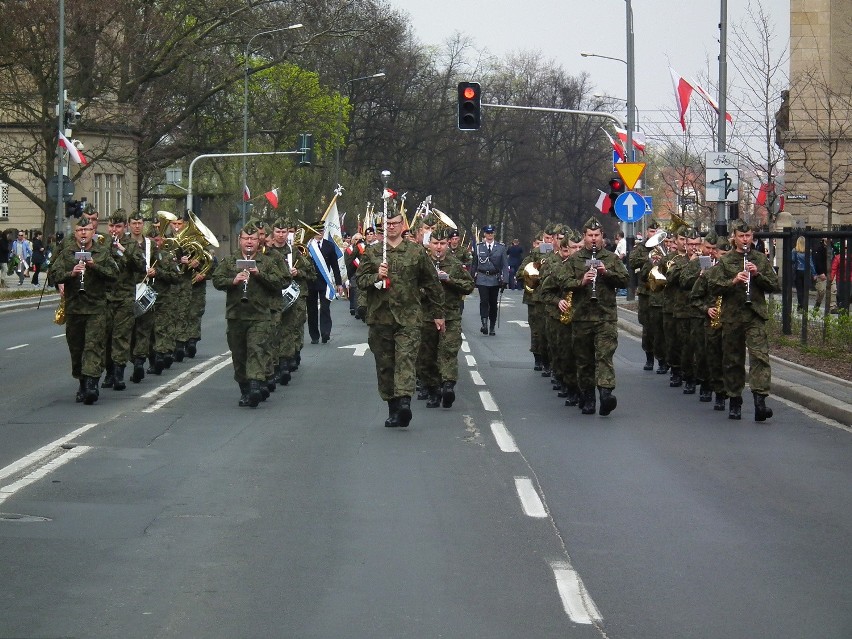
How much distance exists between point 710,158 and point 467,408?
10.1 m

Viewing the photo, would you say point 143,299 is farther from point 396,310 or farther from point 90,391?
point 396,310

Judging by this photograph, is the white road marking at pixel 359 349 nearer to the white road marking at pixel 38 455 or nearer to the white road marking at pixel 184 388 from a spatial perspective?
the white road marking at pixel 184 388

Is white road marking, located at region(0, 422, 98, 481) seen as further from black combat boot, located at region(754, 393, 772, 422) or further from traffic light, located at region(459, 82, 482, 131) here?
traffic light, located at region(459, 82, 482, 131)

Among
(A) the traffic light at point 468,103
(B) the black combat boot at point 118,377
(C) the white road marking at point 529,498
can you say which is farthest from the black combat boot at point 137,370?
(A) the traffic light at point 468,103

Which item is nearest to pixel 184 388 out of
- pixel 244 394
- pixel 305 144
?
pixel 244 394

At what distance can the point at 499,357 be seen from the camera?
22.3 metres

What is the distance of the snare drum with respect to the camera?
53.5 feet

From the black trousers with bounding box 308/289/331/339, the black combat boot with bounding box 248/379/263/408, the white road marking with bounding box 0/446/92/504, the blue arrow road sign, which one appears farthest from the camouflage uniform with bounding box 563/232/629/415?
the blue arrow road sign

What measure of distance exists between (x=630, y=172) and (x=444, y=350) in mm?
17408

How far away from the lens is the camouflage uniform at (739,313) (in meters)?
14.1

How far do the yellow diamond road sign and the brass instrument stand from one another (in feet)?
40.7

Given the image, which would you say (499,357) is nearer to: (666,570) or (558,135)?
(666,570)

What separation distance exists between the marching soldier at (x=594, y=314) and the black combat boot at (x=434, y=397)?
4.74 feet

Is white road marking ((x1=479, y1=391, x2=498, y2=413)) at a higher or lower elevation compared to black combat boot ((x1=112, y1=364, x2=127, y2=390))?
lower
